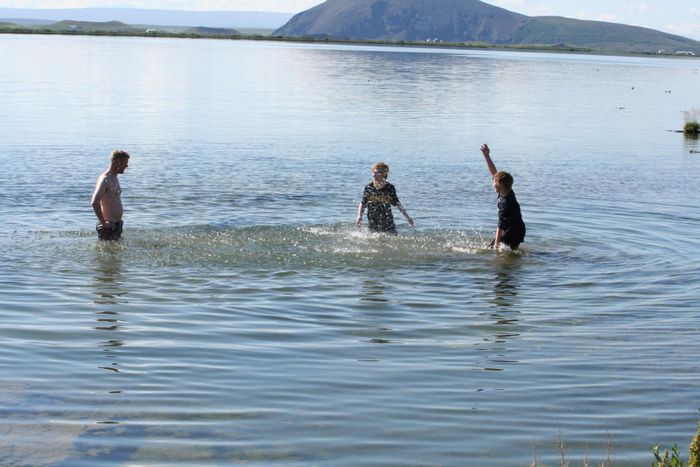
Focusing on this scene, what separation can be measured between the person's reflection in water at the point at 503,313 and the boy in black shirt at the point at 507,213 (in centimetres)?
29

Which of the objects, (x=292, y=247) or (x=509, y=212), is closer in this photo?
(x=509, y=212)

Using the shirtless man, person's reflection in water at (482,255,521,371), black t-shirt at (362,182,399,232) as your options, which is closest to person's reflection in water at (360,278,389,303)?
person's reflection in water at (482,255,521,371)

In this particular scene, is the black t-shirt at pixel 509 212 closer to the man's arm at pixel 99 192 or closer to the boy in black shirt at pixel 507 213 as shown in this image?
the boy in black shirt at pixel 507 213

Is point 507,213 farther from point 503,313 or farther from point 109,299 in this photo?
point 109,299

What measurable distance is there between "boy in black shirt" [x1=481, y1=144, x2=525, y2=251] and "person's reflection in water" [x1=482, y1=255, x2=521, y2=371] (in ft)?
0.94

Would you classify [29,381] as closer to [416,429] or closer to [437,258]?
[416,429]

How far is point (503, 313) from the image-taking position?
40.4ft

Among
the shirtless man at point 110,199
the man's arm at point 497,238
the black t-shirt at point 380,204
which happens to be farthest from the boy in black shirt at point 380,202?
the shirtless man at point 110,199

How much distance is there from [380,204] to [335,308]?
4.41 metres

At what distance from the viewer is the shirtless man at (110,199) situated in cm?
1424

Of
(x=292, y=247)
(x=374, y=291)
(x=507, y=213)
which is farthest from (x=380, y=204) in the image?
(x=374, y=291)

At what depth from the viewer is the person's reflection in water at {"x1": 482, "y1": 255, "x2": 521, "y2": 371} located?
10.3m

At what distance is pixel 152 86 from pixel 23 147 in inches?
1058

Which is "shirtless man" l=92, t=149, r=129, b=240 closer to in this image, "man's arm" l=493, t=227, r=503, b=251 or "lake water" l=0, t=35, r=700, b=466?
"lake water" l=0, t=35, r=700, b=466
